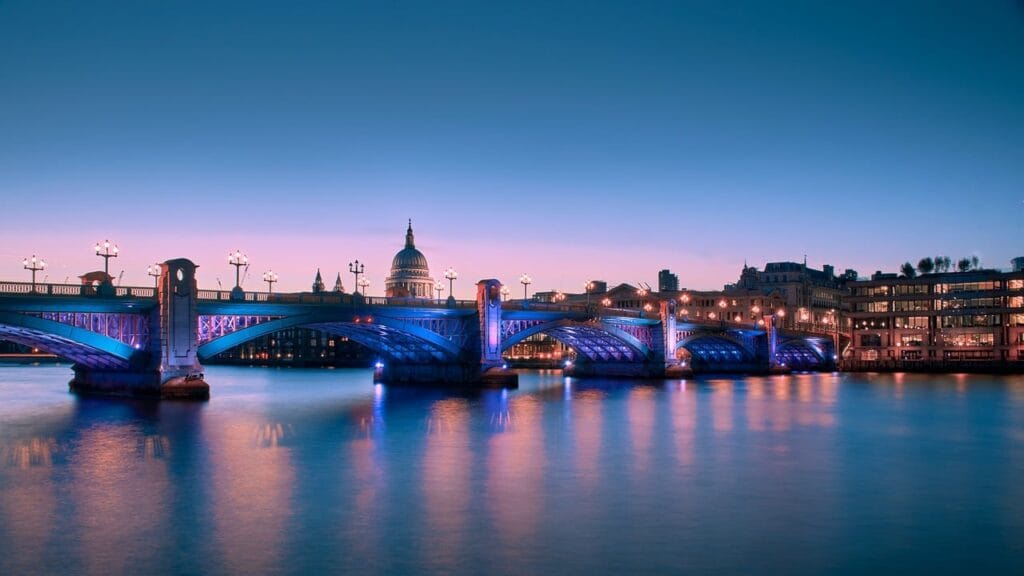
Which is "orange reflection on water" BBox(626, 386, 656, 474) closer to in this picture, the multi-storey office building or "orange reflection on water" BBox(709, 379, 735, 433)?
"orange reflection on water" BBox(709, 379, 735, 433)

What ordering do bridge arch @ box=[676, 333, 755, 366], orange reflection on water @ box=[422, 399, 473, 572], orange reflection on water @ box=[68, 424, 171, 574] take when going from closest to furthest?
orange reflection on water @ box=[68, 424, 171, 574] < orange reflection on water @ box=[422, 399, 473, 572] < bridge arch @ box=[676, 333, 755, 366]

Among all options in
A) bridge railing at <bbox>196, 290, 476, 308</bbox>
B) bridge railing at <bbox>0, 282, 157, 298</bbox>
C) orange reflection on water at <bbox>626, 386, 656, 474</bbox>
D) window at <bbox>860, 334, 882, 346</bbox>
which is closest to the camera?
orange reflection on water at <bbox>626, 386, 656, 474</bbox>

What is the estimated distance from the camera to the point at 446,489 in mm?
31312

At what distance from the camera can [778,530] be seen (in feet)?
82.2

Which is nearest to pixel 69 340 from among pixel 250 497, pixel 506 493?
pixel 250 497

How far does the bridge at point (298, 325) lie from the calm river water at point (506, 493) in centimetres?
574

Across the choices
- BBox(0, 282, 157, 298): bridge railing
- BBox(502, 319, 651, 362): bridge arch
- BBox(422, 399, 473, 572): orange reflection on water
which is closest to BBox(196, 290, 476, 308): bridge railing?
BBox(0, 282, 157, 298): bridge railing

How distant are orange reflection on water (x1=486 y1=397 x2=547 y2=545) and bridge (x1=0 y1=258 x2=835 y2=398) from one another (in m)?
26.0

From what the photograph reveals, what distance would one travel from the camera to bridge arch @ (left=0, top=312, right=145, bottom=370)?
5838 cm

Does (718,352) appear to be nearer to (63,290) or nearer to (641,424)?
(641,424)

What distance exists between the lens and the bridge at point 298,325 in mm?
62281

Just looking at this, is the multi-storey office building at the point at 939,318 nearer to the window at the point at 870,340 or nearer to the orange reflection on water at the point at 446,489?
the window at the point at 870,340

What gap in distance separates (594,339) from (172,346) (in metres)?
62.2

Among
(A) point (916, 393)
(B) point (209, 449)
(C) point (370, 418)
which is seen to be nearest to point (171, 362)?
(C) point (370, 418)
